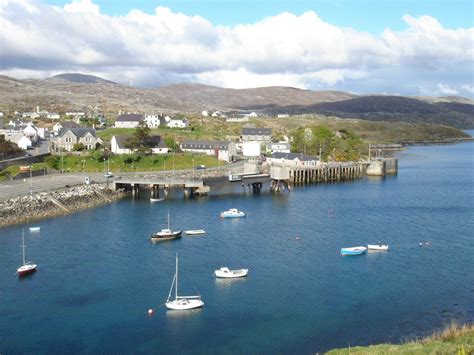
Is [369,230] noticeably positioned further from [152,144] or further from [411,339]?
[152,144]

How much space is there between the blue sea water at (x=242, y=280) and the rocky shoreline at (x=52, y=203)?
1.92 metres

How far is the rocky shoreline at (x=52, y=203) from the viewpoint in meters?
51.0

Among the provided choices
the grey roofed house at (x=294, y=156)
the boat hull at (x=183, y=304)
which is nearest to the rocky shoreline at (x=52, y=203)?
the boat hull at (x=183, y=304)

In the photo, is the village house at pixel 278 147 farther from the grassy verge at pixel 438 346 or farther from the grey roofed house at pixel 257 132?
the grassy verge at pixel 438 346

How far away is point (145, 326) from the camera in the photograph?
2820 centimetres

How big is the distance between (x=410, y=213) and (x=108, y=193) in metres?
34.7

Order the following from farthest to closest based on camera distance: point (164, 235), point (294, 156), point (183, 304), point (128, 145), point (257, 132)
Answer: point (257, 132)
point (294, 156)
point (128, 145)
point (164, 235)
point (183, 304)

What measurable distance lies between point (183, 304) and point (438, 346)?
46.5 feet

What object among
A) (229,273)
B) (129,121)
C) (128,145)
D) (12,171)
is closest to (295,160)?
(128,145)

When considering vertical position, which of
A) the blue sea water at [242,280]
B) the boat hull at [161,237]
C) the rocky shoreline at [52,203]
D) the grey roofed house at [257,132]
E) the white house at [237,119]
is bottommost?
the blue sea water at [242,280]

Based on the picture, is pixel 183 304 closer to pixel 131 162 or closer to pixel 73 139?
pixel 131 162

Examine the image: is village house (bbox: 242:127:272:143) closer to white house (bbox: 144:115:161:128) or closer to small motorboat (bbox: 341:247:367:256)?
white house (bbox: 144:115:161:128)

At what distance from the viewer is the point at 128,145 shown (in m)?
84.2

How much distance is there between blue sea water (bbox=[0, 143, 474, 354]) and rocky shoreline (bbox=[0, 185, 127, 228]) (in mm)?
1920
